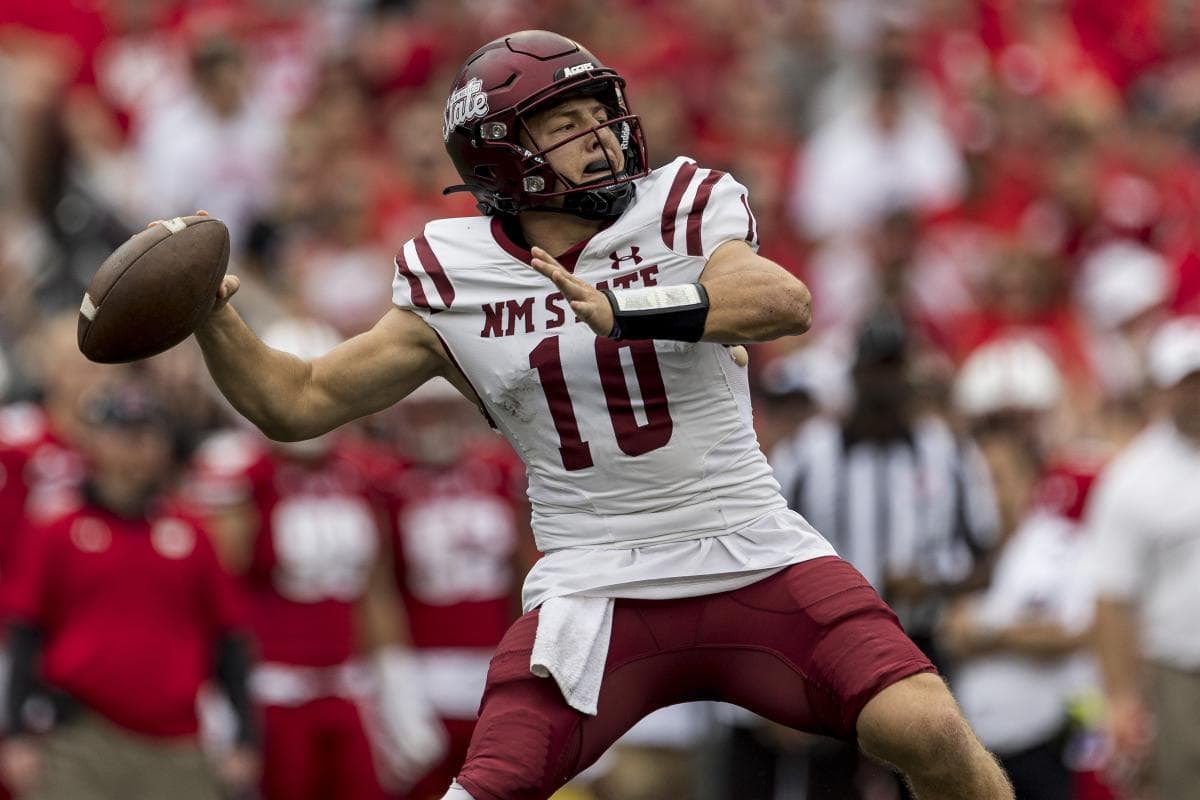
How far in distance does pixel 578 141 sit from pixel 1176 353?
3.47 metres

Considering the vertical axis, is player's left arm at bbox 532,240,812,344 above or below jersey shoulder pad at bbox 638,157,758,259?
below

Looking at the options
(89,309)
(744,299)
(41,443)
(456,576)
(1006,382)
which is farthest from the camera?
(456,576)

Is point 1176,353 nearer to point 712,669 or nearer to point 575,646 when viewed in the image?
point 712,669

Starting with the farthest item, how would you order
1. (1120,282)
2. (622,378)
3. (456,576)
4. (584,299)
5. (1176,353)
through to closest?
(1120,282) < (456,576) < (1176,353) < (622,378) < (584,299)

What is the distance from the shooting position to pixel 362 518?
8.66 metres

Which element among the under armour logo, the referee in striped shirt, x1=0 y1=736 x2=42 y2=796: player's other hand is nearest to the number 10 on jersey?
the under armour logo

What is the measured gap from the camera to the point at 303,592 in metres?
8.51

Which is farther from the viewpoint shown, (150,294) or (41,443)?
(41,443)

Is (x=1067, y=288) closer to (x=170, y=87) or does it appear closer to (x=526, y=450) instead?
(x=170, y=87)

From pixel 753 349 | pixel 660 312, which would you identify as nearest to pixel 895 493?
pixel 753 349

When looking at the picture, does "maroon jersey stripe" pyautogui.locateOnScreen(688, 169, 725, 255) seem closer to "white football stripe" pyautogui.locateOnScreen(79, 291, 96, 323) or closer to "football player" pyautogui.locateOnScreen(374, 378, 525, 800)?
"white football stripe" pyautogui.locateOnScreen(79, 291, 96, 323)

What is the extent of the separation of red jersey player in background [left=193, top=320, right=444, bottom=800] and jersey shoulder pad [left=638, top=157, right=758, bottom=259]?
4.18 m

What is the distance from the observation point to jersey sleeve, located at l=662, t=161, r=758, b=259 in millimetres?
4504

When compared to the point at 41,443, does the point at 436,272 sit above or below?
above
